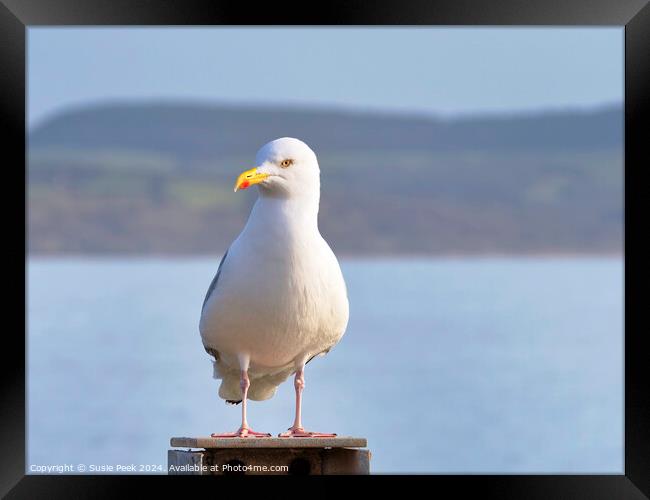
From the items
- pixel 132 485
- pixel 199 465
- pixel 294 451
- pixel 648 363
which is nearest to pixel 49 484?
pixel 132 485

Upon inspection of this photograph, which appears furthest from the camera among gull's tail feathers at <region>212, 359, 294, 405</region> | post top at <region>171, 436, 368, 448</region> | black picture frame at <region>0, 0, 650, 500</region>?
gull's tail feathers at <region>212, 359, 294, 405</region>

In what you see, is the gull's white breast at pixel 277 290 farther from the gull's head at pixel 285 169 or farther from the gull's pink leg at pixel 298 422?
the gull's pink leg at pixel 298 422

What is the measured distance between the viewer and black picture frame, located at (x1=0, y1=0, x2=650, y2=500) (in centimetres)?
1035

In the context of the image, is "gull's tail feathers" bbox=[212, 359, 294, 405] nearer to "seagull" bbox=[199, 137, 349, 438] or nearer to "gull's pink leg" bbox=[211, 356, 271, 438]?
"gull's pink leg" bbox=[211, 356, 271, 438]

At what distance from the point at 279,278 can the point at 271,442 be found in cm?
136

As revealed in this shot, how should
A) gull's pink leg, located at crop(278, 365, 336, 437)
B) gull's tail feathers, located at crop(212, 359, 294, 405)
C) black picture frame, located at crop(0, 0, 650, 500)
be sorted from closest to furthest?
1. black picture frame, located at crop(0, 0, 650, 500)
2. gull's pink leg, located at crop(278, 365, 336, 437)
3. gull's tail feathers, located at crop(212, 359, 294, 405)

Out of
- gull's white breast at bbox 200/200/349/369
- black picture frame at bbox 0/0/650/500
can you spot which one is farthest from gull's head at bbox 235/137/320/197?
black picture frame at bbox 0/0/650/500

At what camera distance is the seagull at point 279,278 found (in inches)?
457

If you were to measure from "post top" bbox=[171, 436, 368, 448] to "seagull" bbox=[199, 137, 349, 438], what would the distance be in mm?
209

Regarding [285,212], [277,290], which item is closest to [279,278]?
[277,290]

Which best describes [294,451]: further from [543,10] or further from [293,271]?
[543,10]

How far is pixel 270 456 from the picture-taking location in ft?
38.7

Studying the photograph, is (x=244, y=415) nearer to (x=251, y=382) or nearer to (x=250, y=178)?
(x=251, y=382)

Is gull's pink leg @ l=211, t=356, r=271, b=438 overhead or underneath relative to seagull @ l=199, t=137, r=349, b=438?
underneath
